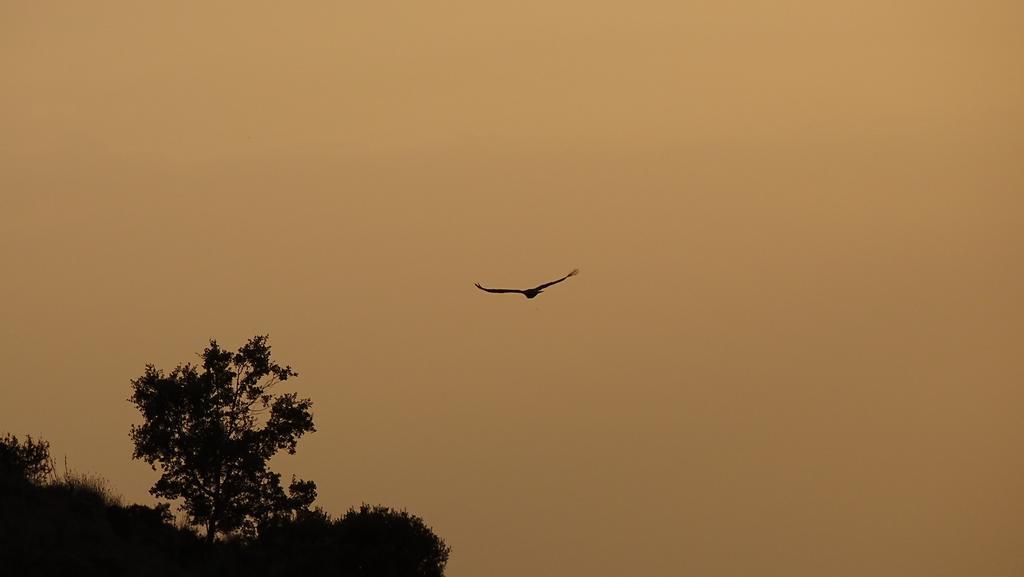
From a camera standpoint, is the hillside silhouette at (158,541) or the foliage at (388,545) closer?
the hillside silhouette at (158,541)

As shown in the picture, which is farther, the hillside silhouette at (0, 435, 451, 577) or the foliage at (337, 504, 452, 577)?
the foliage at (337, 504, 452, 577)

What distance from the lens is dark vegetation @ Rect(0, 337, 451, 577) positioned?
9519 centimetres

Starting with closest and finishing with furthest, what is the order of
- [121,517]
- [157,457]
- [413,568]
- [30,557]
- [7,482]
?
1. [30,557]
2. [7,482]
3. [121,517]
4. [157,457]
5. [413,568]

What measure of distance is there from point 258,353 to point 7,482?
A: 18.5m

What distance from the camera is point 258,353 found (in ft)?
342

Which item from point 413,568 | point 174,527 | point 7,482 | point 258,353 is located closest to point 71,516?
point 7,482

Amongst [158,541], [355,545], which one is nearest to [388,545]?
[355,545]

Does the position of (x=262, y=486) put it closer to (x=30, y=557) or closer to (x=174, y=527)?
(x=174, y=527)

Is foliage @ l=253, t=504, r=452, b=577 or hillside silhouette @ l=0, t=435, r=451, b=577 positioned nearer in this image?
hillside silhouette @ l=0, t=435, r=451, b=577

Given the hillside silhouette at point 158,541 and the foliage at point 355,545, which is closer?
the hillside silhouette at point 158,541

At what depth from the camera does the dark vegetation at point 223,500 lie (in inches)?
3748

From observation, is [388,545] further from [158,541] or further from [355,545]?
[158,541]

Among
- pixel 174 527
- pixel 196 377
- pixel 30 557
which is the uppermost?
pixel 196 377

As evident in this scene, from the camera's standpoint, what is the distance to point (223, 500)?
101m
